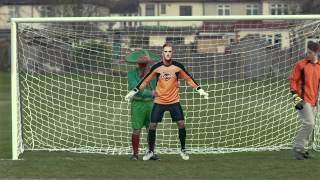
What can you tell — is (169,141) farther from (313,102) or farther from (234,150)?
(313,102)

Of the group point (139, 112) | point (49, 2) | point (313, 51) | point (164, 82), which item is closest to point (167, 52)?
point (164, 82)

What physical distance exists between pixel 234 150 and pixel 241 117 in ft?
13.1

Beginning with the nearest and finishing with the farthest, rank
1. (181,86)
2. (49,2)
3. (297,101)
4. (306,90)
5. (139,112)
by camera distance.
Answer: (297,101) < (306,90) < (139,112) < (181,86) < (49,2)

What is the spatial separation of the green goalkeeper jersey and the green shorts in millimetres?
79

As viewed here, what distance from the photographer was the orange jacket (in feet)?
32.7

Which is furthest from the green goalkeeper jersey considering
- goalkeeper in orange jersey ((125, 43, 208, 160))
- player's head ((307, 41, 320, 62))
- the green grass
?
player's head ((307, 41, 320, 62))

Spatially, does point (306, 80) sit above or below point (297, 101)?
above

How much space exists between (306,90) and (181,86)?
544 cm

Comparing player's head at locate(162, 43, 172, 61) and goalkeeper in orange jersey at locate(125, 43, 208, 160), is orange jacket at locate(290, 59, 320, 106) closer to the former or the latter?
goalkeeper in orange jersey at locate(125, 43, 208, 160)

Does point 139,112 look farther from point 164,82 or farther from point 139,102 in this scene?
point 164,82

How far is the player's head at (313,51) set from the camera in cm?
990

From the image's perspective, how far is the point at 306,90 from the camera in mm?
9961

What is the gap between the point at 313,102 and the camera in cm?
1001

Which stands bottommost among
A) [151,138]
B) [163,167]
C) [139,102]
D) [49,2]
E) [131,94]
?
[163,167]
